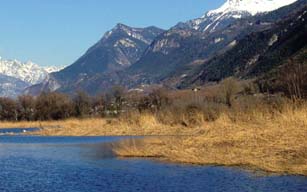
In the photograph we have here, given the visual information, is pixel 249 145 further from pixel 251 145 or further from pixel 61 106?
pixel 61 106

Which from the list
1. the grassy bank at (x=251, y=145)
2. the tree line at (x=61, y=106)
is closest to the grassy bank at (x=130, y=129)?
the grassy bank at (x=251, y=145)

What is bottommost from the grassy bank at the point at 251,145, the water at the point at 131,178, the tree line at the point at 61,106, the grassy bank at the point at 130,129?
the water at the point at 131,178

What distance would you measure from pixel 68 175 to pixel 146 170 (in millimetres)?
4356

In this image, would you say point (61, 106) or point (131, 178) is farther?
point (61, 106)

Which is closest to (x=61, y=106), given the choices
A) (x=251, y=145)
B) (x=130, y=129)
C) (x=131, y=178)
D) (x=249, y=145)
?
(x=130, y=129)

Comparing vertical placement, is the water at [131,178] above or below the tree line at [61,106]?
below

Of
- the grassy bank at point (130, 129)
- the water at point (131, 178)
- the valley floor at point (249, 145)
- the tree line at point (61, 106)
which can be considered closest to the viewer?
the water at point (131, 178)

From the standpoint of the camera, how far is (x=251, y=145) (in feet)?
109

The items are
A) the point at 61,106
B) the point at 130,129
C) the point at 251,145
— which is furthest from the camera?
the point at 61,106

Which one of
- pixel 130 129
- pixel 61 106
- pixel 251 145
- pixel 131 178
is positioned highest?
pixel 61 106

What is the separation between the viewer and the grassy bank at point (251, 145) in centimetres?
2866

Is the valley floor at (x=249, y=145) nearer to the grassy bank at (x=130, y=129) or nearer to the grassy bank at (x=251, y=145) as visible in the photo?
the grassy bank at (x=251, y=145)

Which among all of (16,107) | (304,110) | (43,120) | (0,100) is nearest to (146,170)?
(304,110)

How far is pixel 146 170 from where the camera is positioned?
30719 mm
